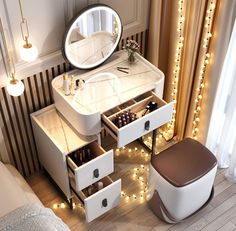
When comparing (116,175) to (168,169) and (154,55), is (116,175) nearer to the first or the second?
(168,169)

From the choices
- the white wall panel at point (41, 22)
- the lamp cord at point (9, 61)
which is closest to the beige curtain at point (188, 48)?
the white wall panel at point (41, 22)

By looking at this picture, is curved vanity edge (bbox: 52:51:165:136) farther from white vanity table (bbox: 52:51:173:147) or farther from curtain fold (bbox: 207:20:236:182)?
curtain fold (bbox: 207:20:236:182)

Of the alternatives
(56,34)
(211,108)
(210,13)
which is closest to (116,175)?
(211,108)

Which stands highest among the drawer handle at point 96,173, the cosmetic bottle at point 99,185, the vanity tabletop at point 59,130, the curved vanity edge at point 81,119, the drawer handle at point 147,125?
the curved vanity edge at point 81,119

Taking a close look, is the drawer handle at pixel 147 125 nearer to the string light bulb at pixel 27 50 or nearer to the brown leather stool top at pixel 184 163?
the brown leather stool top at pixel 184 163

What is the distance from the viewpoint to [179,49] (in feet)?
8.99

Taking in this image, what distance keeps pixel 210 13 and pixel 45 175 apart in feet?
5.01

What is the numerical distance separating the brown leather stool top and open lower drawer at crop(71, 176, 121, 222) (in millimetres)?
282

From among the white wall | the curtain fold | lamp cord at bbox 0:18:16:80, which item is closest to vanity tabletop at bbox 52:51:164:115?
the white wall

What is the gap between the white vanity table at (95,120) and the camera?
237 cm

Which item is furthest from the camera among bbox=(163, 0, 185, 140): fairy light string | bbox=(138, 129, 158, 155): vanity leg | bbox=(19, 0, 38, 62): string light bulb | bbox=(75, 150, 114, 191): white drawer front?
bbox=(138, 129, 158, 155): vanity leg

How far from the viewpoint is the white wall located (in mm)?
2199

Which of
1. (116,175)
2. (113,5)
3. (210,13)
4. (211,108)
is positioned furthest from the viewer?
(116,175)

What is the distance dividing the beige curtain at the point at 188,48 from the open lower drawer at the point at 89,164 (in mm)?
744
